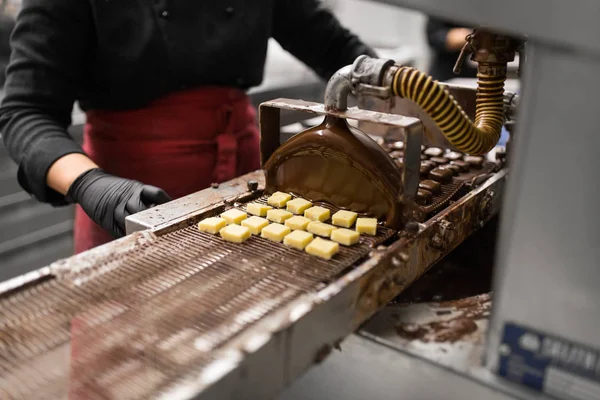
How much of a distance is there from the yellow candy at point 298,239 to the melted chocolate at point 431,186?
0.35 m

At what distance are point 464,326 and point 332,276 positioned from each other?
10.7 inches

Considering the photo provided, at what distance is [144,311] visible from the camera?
0.86 metres

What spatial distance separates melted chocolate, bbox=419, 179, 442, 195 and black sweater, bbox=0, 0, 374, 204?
2.70 feet

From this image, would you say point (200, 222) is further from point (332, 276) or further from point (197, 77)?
point (197, 77)

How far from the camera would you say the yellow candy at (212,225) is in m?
1.10

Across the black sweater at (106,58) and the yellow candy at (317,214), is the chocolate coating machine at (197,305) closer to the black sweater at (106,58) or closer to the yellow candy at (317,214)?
the yellow candy at (317,214)

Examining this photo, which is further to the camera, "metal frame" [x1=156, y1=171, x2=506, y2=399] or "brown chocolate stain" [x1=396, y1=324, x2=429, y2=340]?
"brown chocolate stain" [x1=396, y1=324, x2=429, y2=340]

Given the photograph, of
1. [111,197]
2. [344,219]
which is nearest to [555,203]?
[344,219]

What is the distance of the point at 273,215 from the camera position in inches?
45.3

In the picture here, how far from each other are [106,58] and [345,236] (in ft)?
3.33

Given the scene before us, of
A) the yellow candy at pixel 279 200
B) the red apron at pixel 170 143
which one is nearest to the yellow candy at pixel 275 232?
the yellow candy at pixel 279 200

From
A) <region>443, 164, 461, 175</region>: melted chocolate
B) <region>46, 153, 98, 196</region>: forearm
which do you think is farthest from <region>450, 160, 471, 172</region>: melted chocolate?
<region>46, 153, 98, 196</region>: forearm

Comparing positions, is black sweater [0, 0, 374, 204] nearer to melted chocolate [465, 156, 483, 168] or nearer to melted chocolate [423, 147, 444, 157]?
melted chocolate [423, 147, 444, 157]

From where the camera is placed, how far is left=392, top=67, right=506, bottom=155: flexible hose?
1.00m
